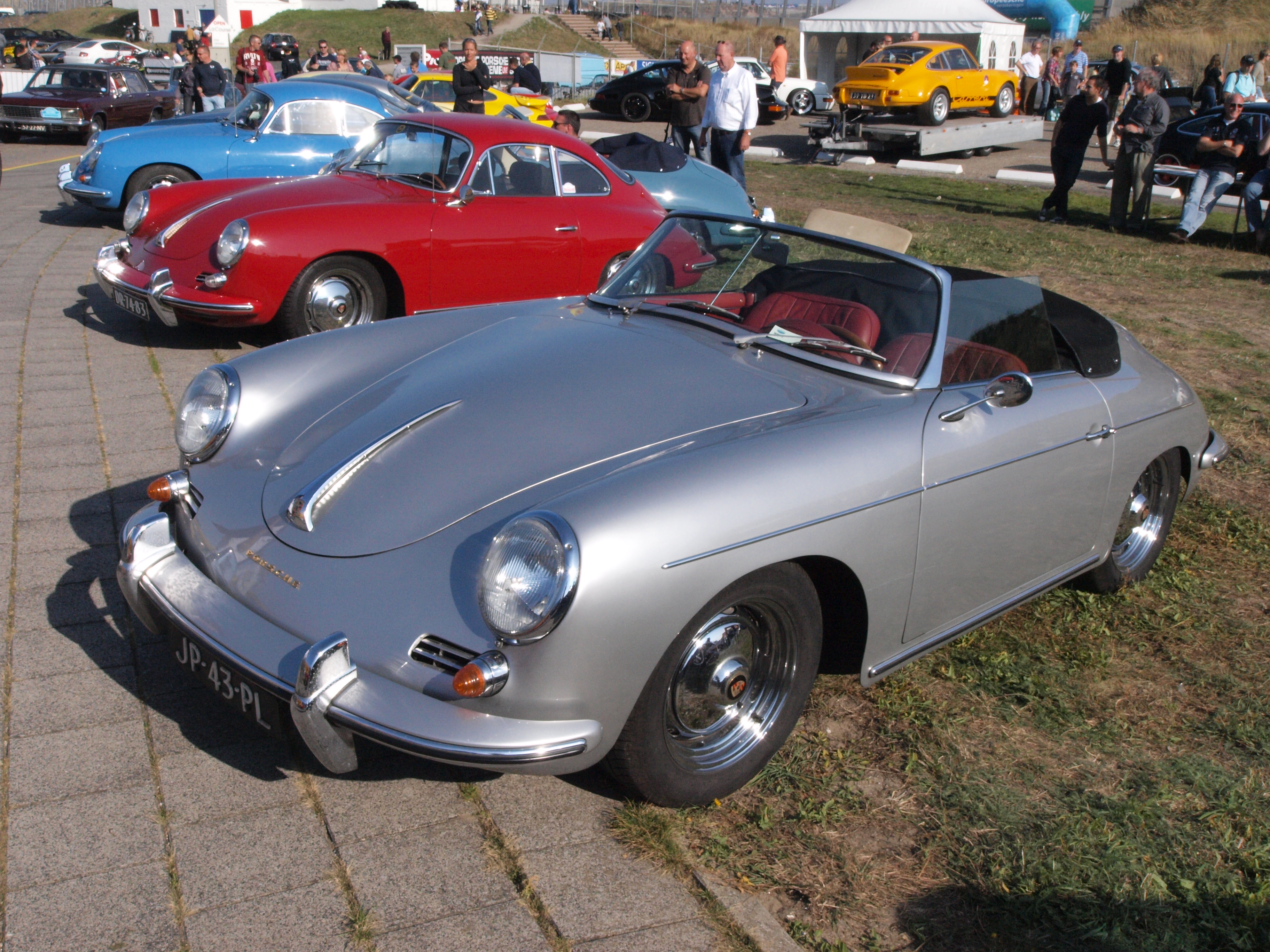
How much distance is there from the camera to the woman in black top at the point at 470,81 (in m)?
12.9

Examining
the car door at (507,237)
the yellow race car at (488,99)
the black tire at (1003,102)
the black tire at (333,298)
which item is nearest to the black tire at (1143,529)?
the car door at (507,237)

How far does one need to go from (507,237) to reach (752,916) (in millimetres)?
4967

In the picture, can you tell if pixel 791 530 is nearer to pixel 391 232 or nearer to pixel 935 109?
pixel 391 232

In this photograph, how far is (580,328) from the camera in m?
3.46

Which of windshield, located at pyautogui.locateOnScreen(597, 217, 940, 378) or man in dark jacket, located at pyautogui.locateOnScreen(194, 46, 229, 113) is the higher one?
man in dark jacket, located at pyautogui.locateOnScreen(194, 46, 229, 113)

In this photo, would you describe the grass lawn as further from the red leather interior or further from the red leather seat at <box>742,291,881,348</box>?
Result: the red leather seat at <box>742,291,881,348</box>

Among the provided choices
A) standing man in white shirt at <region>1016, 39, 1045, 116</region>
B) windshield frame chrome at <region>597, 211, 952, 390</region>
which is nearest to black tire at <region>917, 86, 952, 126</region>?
standing man in white shirt at <region>1016, 39, 1045, 116</region>

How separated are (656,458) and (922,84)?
18866 mm

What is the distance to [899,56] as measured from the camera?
20094 millimetres

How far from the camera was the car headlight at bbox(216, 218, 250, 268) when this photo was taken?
5.83 metres

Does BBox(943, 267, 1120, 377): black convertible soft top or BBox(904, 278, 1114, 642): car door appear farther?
BBox(943, 267, 1120, 377): black convertible soft top

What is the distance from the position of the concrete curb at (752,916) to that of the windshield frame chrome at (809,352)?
4.88ft

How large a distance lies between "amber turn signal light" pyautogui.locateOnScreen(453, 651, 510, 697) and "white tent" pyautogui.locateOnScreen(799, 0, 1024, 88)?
26.5 m

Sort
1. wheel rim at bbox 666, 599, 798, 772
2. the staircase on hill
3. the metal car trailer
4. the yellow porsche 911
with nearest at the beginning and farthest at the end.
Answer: wheel rim at bbox 666, 599, 798, 772, the metal car trailer, the yellow porsche 911, the staircase on hill
